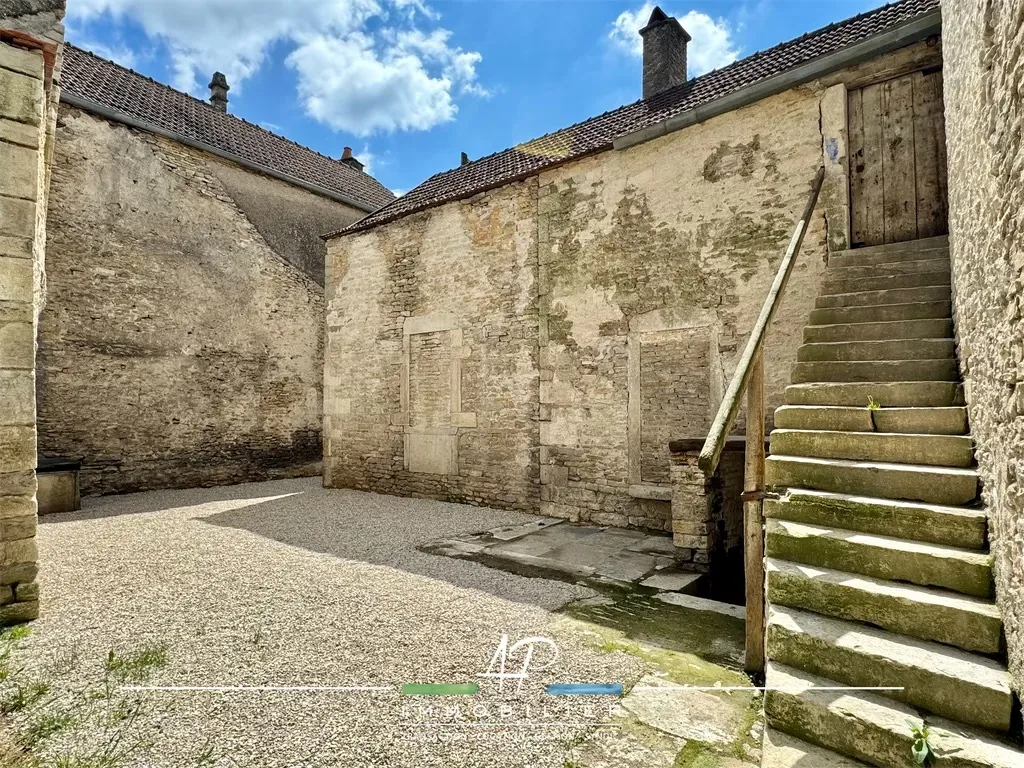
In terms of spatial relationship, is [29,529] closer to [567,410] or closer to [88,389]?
[567,410]

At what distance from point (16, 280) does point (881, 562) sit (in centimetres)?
568

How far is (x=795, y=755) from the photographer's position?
2.04 metres

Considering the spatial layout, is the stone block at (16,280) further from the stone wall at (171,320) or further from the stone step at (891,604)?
the stone wall at (171,320)

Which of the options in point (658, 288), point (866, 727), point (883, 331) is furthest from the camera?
point (658, 288)

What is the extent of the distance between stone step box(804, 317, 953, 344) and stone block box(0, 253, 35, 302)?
19.6 ft

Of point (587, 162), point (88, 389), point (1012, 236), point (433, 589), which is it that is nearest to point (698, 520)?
point (433, 589)

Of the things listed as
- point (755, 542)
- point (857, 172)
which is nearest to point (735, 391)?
point (755, 542)

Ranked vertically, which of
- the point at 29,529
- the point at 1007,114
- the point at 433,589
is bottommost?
the point at 433,589

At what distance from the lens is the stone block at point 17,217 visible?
12.1 ft

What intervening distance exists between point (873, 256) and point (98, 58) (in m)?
15.2

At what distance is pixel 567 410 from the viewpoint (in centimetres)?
734

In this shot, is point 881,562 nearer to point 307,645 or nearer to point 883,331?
point 883,331

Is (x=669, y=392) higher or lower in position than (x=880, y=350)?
lower

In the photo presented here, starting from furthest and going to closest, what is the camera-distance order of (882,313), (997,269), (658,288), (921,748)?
(658,288), (882,313), (997,269), (921,748)
